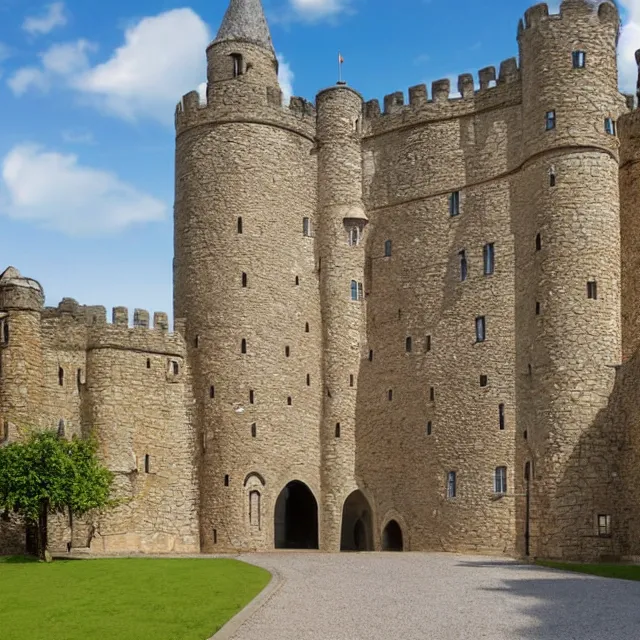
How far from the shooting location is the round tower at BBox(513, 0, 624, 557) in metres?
45.5

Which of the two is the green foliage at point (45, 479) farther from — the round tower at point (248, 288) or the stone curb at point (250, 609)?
the stone curb at point (250, 609)

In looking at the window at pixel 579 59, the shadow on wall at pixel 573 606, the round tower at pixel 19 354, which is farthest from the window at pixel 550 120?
the round tower at pixel 19 354

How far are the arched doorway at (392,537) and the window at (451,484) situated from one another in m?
3.73

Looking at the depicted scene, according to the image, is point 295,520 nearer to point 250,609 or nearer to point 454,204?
point 454,204

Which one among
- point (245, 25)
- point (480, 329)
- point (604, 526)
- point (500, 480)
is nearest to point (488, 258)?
point (480, 329)

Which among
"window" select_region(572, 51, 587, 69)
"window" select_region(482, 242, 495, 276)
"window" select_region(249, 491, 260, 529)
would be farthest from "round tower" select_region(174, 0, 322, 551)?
"window" select_region(572, 51, 587, 69)

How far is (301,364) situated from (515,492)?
1143cm

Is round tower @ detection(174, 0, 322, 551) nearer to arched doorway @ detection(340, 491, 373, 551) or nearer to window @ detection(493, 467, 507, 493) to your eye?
arched doorway @ detection(340, 491, 373, 551)

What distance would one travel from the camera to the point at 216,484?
5075 cm

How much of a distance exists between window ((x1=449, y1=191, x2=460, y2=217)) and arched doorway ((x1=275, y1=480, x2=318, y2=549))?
14.6m

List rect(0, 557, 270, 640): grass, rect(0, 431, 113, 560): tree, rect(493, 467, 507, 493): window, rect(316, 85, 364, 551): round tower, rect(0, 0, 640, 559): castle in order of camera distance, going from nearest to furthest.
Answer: rect(0, 557, 270, 640): grass → rect(0, 431, 113, 560): tree → rect(0, 0, 640, 559): castle → rect(493, 467, 507, 493): window → rect(316, 85, 364, 551): round tower

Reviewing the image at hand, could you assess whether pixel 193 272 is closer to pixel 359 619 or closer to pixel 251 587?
pixel 251 587

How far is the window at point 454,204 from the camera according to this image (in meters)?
52.2

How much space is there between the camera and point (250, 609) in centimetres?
2325
